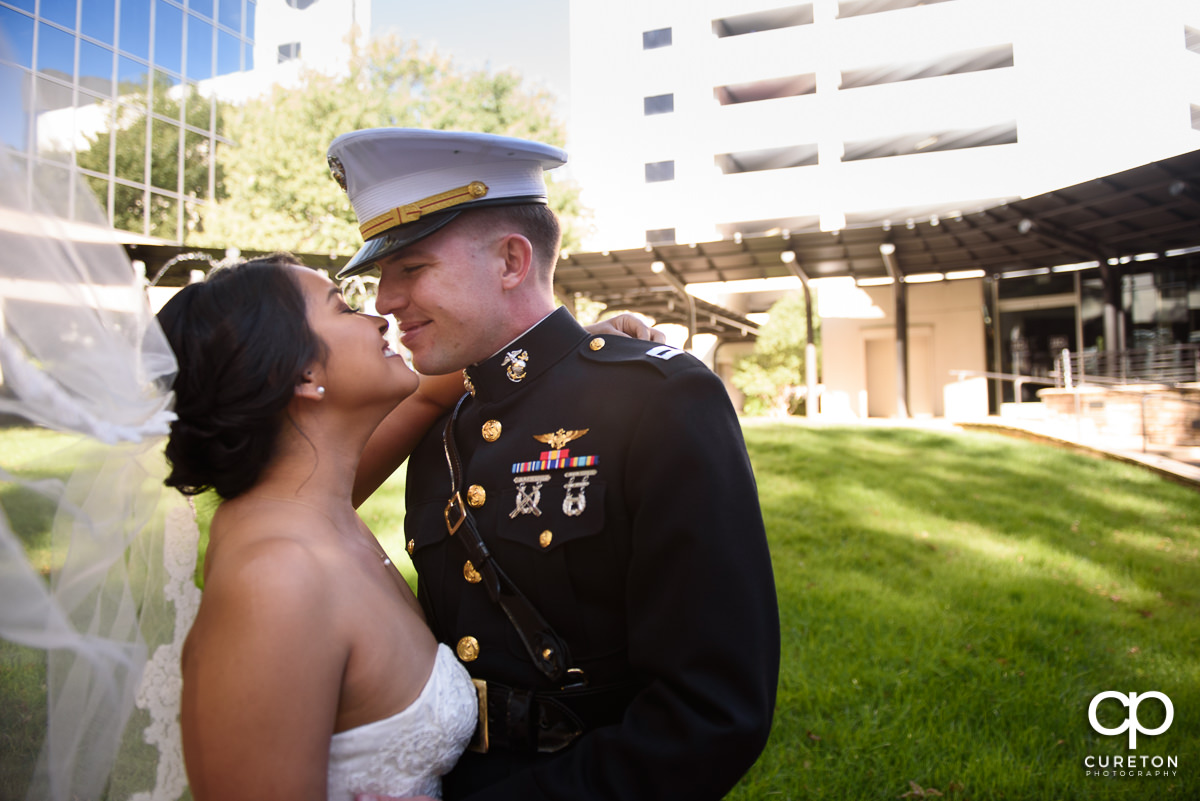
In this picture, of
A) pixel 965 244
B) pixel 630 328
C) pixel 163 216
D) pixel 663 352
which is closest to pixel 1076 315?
pixel 965 244

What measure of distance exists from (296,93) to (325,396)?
910 inches

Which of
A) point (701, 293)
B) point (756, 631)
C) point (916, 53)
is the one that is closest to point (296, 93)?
point (701, 293)

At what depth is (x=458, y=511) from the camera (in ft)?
5.78

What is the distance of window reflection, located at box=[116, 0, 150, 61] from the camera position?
68.6 feet

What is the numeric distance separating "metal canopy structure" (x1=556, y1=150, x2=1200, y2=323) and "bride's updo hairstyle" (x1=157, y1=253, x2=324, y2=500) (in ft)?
52.0

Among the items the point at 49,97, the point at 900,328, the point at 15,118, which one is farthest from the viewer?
the point at 900,328

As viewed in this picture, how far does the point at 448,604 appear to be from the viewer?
69.1 inches

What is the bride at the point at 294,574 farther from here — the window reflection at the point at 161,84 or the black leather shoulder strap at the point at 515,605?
the window reflection at the point at 161,84

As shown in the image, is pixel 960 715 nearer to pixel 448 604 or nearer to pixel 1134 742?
pixel 1134 742

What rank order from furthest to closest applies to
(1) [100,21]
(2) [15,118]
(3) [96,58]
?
1. (1) [100,21]
2. (3) [96,58]
3. (2) [15,118]

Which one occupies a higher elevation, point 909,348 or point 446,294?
point 909,348

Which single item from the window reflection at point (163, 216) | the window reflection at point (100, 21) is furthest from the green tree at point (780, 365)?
the window reflection at point (100, 21)

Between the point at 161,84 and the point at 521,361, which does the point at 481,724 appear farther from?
the point at 161,84

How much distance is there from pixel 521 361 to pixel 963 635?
407cm
